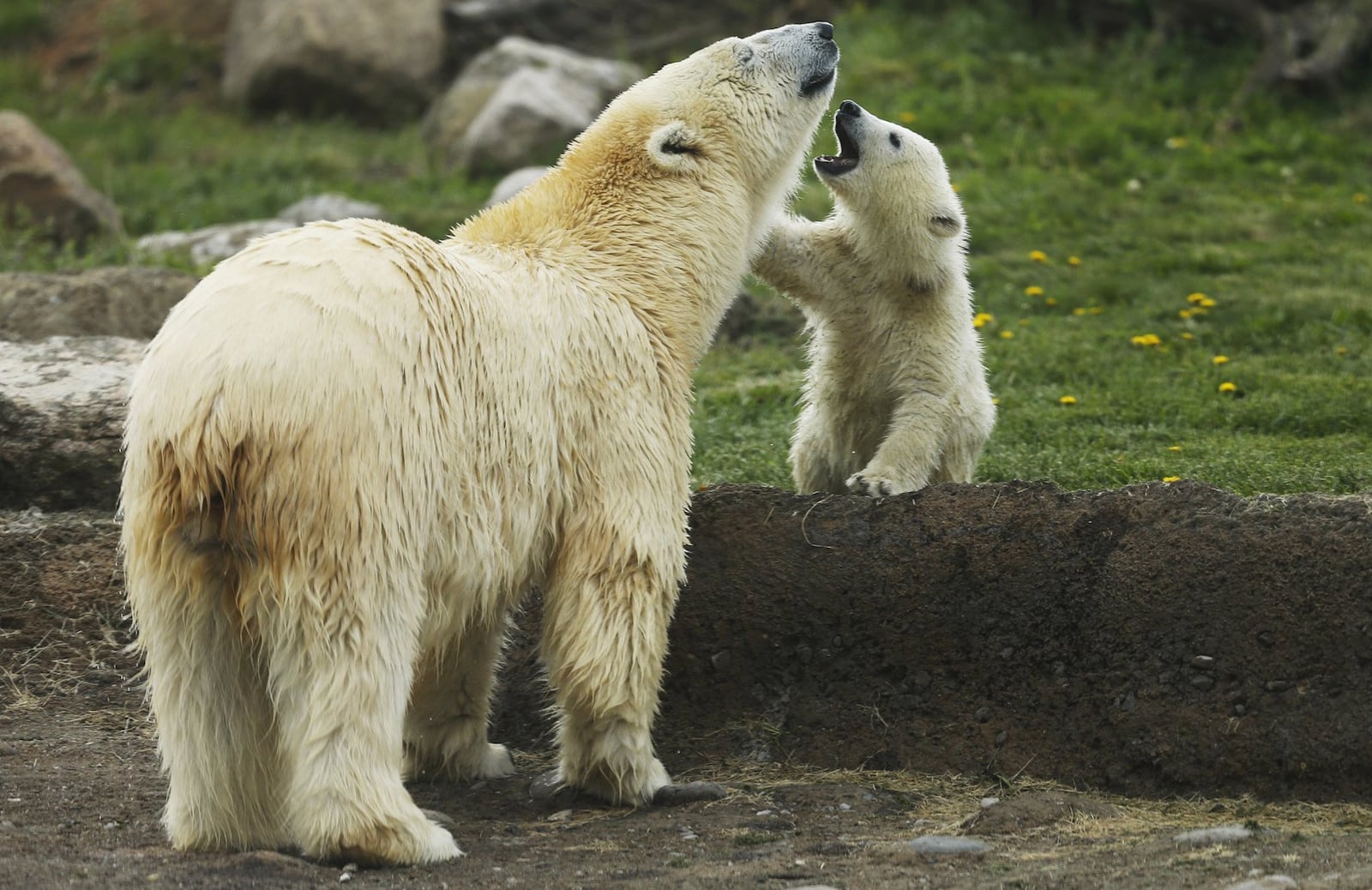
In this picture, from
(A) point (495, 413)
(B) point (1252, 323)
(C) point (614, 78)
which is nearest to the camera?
Answer: (A) point (495, 413)

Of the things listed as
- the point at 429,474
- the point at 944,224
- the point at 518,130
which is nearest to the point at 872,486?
the point at 944,224

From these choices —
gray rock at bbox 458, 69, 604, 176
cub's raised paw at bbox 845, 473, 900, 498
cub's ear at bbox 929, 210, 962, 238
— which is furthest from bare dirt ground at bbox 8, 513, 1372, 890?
gray rock at bbox 458, 69, 604, 176

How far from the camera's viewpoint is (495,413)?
3977mm

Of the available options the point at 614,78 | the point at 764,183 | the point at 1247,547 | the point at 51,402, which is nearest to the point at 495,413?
the point at 764,183

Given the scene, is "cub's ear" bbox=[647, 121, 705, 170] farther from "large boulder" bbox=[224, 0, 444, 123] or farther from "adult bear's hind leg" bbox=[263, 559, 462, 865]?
"large boulder" bbox=[224, 0, 444, 123]

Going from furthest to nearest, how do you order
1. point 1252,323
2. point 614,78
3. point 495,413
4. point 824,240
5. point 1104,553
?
point 614,78, point 1252,323, point 824,240, point 1104,553, point 495,413

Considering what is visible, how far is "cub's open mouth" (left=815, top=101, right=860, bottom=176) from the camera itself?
18.5 ft

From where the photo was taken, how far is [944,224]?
5.65m

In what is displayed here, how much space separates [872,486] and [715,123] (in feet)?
4.26

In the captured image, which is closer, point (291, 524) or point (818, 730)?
point (291, 524)

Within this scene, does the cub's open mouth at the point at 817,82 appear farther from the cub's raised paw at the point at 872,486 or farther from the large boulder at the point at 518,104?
the large boulder at the point at 518,104

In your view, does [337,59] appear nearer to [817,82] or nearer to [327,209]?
[327,209]

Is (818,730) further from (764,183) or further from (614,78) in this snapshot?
(614,78)

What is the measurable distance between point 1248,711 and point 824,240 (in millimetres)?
2267
